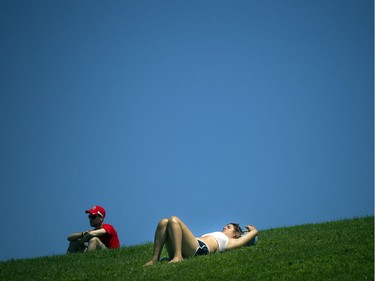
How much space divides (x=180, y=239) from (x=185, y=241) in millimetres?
401

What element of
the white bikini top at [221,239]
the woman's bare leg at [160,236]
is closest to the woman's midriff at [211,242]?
the white bikini top at [221,239]

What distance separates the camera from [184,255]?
13.5m

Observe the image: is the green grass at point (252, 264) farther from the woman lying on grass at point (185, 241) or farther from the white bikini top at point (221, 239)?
the white bikini top at point (221, 239)

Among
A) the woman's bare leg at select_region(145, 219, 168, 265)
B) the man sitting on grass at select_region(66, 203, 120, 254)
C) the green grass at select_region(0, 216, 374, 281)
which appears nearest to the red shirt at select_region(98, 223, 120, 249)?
the man sitting on grass at select_region(66, 203, 120, 254)

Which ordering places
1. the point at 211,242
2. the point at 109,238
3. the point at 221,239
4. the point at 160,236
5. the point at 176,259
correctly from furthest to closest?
the point at 109,238 → the point at 221,239 → the point at 211,242 → the point at 160,236 → the point at 176,259

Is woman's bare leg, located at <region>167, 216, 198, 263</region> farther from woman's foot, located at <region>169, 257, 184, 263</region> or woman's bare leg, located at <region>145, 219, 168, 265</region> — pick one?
woman's bare leg, located at <region>145, 219, 168, 265</region>

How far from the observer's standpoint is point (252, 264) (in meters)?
12.0

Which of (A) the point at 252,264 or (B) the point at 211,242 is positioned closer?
(A) the point at 252,264

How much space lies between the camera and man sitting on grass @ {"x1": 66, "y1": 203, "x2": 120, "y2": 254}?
1780 cm

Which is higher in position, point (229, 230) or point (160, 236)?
point (160, 236)

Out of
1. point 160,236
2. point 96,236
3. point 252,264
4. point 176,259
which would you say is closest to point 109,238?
point 96,236

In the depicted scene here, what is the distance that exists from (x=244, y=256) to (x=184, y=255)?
1646 mm

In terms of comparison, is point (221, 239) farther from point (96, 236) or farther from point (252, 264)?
point (96, 236)

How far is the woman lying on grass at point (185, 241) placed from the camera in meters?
13.0
